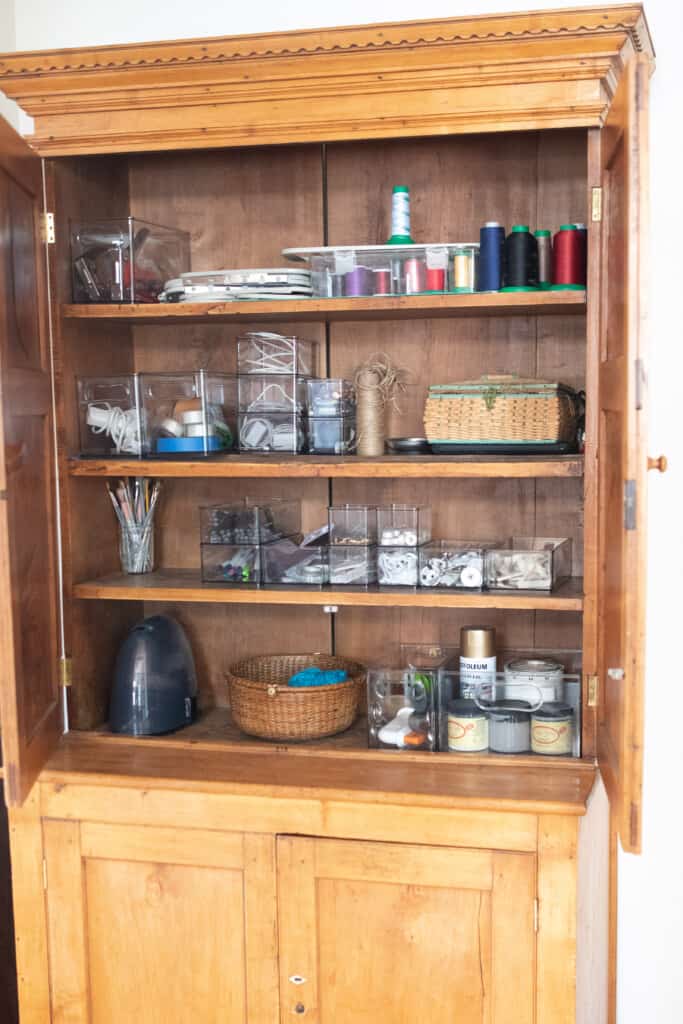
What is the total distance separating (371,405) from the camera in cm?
244

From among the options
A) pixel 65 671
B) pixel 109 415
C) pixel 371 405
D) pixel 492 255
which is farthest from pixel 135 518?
pixel 492 255

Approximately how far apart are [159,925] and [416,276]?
4.57 feet

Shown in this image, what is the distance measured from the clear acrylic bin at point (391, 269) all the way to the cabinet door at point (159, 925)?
1120 millimetres

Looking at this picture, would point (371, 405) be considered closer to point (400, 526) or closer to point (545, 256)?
point (400, 526)

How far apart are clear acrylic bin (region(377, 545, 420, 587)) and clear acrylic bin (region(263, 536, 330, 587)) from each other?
123 millimetres

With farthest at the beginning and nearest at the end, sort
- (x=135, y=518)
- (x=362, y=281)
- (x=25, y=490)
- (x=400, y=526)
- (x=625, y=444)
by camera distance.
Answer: (x=135, y=518)
(x=400, y=526)
(x=362, y=281)
(x=25, y=490)
(x=625, y=444)

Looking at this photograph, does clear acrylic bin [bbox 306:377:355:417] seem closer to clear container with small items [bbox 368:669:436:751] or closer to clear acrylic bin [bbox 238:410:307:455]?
clear acrylic bin [bbox 238:410:307:455]

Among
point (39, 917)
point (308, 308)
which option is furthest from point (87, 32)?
point (39, 917)

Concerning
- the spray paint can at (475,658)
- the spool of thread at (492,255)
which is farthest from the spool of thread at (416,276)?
the spray paint can at (475,658)

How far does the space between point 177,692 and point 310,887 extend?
0.58 m

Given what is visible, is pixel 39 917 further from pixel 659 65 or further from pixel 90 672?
pixel 659 65

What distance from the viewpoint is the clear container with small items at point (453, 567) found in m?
2.32

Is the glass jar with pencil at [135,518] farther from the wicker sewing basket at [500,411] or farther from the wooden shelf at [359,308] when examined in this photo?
the wicker sewing basket at [500,411]

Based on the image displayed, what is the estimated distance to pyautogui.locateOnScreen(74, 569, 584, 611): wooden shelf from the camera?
2.21 metres
